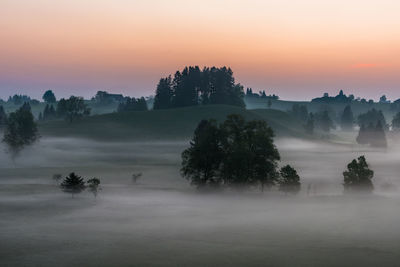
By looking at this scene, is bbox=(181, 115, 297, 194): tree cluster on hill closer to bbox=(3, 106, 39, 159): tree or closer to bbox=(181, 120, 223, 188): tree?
bbox=(181, 120, 223, 188): tree

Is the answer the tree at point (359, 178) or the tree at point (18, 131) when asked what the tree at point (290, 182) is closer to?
the tree at point (359, 178)

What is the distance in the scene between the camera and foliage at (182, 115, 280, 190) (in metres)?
74.1

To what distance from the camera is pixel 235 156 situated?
73500 mm

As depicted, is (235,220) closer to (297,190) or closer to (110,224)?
(110,224)

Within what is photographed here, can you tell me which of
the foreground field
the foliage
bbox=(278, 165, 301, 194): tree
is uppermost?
the foliage

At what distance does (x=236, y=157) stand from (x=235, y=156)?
234 millimetres

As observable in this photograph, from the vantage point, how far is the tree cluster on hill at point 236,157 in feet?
243

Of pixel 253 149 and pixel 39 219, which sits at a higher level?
pixel 253 149

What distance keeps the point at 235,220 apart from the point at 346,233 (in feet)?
40.2

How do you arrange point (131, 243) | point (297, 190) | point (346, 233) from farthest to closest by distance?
point (297, 190), point (346, 233), point (131, 243)

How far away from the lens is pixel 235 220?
53938 millimetres

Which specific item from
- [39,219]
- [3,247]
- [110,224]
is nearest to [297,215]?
[110,224]

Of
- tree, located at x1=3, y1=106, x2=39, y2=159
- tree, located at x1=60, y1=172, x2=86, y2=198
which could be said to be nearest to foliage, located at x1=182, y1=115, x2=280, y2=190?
tree, located at x1=60, y1=172, x2=86, y2=198

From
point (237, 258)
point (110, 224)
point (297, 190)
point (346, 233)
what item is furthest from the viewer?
point (297, 190)
